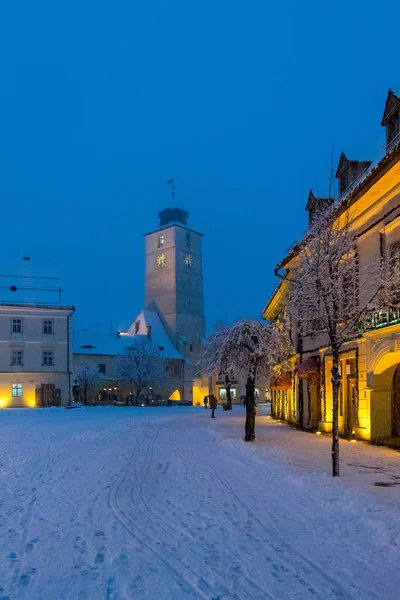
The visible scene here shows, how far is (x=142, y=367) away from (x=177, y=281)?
83.4 feet

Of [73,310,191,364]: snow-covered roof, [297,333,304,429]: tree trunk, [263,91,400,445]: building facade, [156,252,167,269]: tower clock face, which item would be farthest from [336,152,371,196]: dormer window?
[156,252,167,269]: tower clock face

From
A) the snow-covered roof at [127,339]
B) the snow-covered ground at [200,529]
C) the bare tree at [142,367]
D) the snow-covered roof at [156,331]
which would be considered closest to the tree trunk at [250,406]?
the snow-covered ground at [200,529]

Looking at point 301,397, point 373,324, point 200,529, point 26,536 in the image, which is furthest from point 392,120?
point 26,536

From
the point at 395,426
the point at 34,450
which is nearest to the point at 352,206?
the point at 395,426

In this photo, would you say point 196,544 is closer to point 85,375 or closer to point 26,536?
point 26,536

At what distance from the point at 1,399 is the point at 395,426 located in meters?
48.0

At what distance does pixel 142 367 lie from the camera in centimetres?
7325

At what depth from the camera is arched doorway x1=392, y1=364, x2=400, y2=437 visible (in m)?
19.1

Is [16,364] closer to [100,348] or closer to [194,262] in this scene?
[100,348]

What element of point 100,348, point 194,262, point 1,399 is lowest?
point 1,399

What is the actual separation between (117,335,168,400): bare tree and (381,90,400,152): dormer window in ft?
189

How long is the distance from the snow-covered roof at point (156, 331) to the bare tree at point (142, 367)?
34.2 ft

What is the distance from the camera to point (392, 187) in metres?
17.7

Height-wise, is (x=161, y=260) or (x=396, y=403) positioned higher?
(x=161, y=260)
